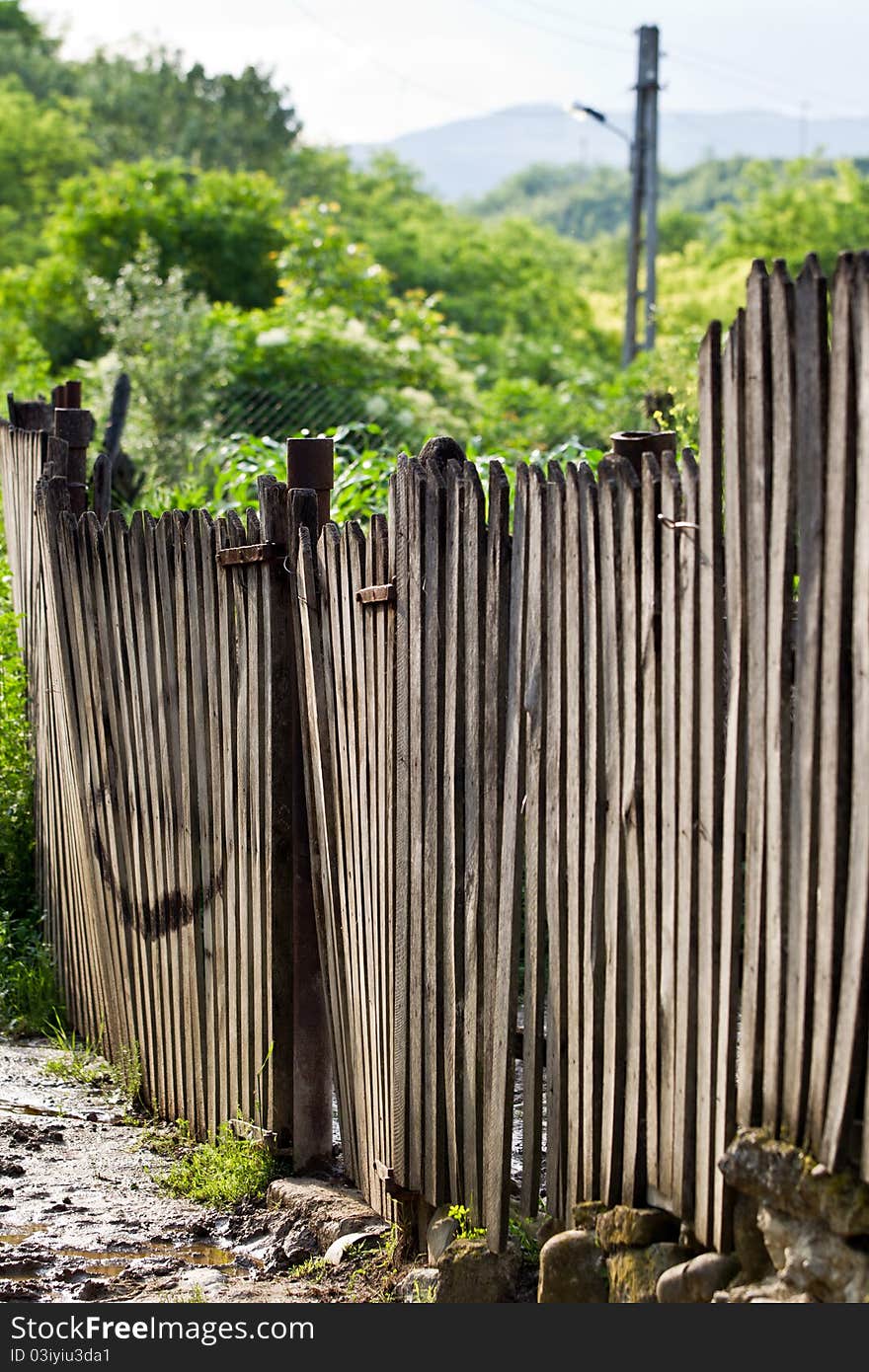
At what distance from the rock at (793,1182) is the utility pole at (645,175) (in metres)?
15.9

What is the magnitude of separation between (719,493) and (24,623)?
172 inches

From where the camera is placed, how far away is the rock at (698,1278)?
257 cm

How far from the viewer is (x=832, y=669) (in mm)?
2316

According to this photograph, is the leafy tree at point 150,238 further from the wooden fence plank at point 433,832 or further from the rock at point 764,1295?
the rock at point 764,1295

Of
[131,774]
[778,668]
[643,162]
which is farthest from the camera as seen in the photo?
[643,162]

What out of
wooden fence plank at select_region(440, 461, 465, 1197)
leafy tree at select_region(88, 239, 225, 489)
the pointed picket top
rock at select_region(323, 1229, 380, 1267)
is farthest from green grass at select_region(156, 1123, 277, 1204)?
leafy tree at select_region(88, 239, 225, 489)

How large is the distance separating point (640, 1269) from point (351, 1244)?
A: 115cm

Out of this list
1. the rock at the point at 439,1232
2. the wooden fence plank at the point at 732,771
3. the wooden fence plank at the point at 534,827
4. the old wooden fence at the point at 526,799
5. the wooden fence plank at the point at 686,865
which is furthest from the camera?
the rock at the point at 439,1232

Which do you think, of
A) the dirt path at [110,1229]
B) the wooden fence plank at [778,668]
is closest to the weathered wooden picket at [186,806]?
the dirt path at [110,1229]

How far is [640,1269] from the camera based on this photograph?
8.98 ft

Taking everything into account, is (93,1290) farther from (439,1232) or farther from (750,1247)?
(750,1247)

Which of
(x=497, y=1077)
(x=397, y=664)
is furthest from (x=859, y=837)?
(x=397, y=664)

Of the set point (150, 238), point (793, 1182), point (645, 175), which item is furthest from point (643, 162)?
point (793, 1182)

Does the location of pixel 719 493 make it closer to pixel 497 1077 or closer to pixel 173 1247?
pixel 497 1077
